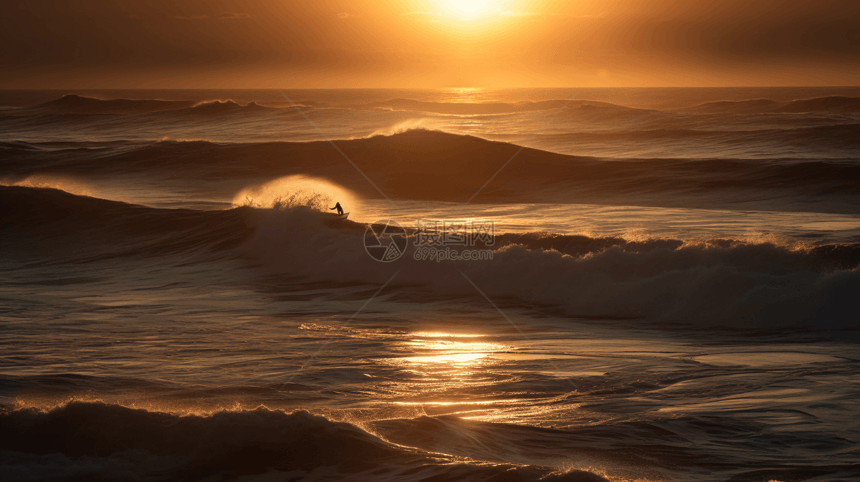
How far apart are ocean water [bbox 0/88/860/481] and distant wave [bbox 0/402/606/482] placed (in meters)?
0.01

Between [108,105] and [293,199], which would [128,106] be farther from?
[293,199]

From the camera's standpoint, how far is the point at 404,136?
26984mm

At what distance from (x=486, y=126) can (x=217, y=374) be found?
35.1 meters

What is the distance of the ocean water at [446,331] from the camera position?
13.5ft

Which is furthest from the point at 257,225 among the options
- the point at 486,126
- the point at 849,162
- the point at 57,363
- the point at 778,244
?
the point at 486,126

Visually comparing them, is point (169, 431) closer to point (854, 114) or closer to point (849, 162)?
point (849, 162)

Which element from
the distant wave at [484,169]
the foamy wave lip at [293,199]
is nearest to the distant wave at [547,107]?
the distant wave at [484,169]

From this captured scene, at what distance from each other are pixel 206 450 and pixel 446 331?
3960 mm

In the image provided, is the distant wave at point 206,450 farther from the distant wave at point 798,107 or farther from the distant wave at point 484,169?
the distant wave at point 798,107

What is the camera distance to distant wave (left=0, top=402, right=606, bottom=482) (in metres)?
3.79

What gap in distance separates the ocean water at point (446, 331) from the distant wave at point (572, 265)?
0.14 feet

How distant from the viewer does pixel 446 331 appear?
7676 millimetres

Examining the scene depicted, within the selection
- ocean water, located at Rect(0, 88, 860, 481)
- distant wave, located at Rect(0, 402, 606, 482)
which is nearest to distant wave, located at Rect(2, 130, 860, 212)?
ocean water, located at Rect(0, 88, 860, 481)

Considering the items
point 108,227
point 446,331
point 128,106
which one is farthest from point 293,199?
point 128,106
